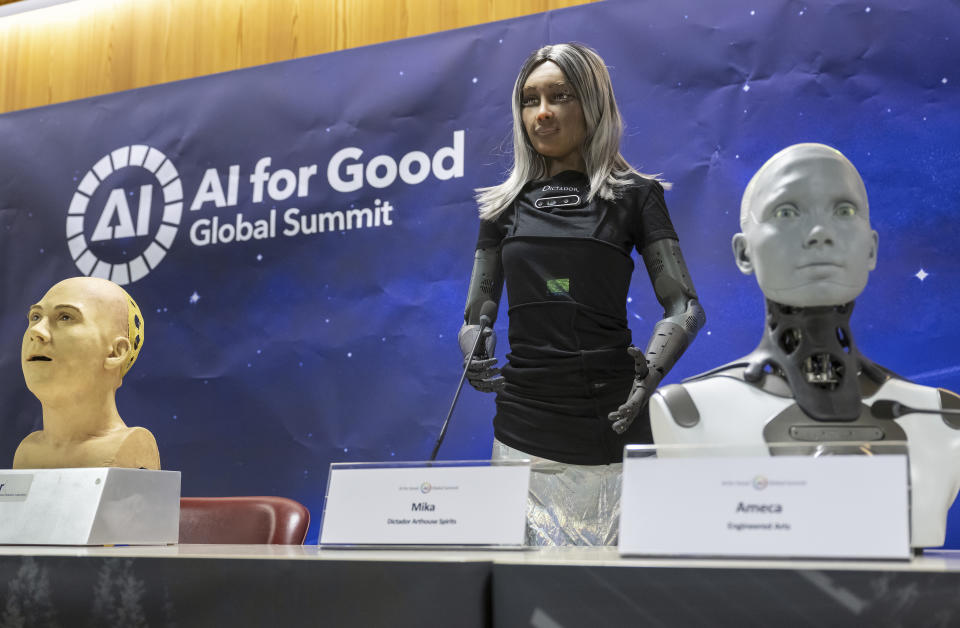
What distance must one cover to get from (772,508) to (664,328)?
1046 mm

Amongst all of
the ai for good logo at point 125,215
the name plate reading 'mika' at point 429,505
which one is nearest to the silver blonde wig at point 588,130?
the name plate reading 'mika' at point 429,505

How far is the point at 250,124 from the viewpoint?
3.32 metres

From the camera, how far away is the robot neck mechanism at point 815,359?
1.24 metres

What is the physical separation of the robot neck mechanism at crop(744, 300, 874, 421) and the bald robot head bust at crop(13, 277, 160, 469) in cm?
130

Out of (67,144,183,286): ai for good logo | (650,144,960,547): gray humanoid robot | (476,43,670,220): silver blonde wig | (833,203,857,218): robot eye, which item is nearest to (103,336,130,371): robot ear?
(476,43,670,220): silver blonde wig

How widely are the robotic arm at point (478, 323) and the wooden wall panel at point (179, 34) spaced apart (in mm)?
1185

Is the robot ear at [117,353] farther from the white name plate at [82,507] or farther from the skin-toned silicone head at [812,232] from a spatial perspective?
the skin-toned silicone head at [812,232]

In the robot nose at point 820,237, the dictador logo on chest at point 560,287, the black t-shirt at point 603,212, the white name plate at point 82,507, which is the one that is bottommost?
the white name plate at point 82,507

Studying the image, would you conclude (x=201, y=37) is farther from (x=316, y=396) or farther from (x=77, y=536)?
(x=77, y=536)

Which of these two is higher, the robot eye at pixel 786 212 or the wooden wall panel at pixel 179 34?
the wooden wall panel at pixel 179 34

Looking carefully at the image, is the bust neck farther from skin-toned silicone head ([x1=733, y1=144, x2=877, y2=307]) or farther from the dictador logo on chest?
skin-toned silicone head ([x1=733, y1=144, x2=877, y2=307])

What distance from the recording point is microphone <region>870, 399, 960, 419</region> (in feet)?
4.08

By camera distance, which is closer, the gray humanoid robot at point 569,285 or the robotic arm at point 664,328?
the robotic arm at point 664,328

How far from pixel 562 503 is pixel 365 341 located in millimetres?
1229
